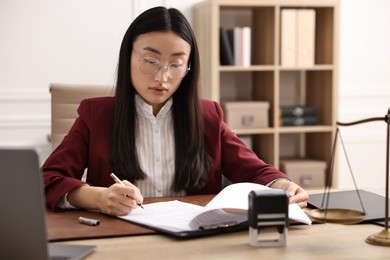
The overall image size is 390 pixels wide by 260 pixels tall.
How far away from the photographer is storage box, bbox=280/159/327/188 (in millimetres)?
4031

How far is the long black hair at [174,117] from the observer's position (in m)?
1.92

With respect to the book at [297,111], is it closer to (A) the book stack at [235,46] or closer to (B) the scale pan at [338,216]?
(A) the book stack at [235,46]

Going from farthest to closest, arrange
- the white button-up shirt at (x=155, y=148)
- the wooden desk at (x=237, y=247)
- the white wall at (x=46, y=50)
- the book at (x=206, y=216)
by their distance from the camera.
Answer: the white wall at (x=46, y=50) → the white button-up shirt at (x=155, y=148) → the book at (x=206, y=216) → the wooden desk at (x=237, y=247)

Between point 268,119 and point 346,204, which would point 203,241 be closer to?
point 346,204

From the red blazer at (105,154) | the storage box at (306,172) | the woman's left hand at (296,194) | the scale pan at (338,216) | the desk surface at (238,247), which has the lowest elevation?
the storage box at (306,172)

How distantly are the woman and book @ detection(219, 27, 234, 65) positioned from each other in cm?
182

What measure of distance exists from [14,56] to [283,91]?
Result: 1.80 metres

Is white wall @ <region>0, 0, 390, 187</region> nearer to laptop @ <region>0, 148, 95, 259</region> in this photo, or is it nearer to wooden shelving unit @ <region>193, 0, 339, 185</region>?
wooden shelving unit @ <region>193, 0, 339, 185</region>

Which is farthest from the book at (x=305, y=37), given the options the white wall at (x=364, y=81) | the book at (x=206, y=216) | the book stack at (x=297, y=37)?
the book at (x=206, y=216)

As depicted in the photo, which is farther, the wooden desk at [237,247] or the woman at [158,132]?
the woman at [158,132]

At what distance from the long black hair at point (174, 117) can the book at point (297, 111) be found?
210cm

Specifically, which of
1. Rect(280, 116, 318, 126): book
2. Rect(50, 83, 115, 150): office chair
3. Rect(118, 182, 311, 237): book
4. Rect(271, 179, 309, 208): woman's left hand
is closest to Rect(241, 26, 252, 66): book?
Rect(280, 116, 318, 126): book

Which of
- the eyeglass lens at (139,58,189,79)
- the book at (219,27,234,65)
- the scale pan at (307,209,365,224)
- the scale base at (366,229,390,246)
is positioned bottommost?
the scale base at (366,229,390,246)

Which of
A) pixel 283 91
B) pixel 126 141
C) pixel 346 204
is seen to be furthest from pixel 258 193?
pixel 283 91
